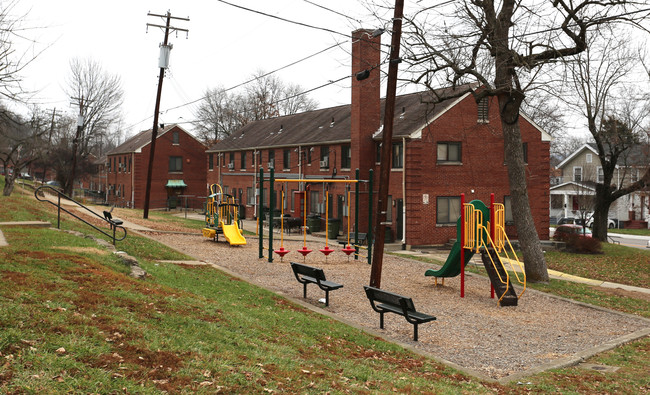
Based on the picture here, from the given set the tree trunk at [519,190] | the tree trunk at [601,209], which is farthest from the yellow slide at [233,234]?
the tree trunk at [601,209]

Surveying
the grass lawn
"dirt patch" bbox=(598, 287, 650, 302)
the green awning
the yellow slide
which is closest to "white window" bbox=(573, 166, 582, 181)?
the green awning

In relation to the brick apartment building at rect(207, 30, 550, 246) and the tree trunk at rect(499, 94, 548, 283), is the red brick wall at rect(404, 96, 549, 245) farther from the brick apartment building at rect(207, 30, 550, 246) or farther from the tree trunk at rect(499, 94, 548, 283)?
the tree trunk at rect(499, 94, 548, 283)

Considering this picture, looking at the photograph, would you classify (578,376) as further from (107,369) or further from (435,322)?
(107,369)

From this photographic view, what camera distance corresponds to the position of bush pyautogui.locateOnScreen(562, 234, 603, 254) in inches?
1142

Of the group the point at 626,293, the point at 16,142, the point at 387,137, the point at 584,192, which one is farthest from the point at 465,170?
the point at 16,142

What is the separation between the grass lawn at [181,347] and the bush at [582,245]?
19.4m

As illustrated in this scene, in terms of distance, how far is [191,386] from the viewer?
18.8ft

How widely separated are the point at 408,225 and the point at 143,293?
21.2 m

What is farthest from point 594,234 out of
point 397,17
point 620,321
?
point 397,17

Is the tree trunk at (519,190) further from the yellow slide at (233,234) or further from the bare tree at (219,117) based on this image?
the bare tree at (219,117)

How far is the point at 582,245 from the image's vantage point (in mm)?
29078

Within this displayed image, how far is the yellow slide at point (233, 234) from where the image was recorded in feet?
74.5

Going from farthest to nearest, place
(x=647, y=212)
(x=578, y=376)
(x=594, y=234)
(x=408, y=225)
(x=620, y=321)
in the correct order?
(x=647, y=212) → (x=594, y=234) → (x=408, y=225) → (x=620, y=321) → (x=578, y=376)

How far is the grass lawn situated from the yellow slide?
425 inches
